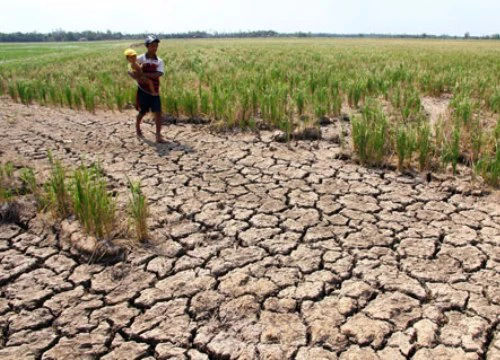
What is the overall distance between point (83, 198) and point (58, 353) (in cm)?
127

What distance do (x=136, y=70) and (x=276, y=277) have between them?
3.77 meters

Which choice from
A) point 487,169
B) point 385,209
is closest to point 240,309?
point 385,209

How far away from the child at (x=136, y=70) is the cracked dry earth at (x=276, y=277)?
146cm

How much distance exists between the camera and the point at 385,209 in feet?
12.7

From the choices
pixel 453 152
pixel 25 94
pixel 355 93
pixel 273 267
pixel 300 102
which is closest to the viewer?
pixel 273 267

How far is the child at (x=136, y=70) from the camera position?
529 cm

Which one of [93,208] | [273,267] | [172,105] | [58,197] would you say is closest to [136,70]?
[172,105]

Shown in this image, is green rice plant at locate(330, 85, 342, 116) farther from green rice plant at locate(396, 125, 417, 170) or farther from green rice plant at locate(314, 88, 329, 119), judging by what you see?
green rice plant at locate(396, 125, 417, 170)

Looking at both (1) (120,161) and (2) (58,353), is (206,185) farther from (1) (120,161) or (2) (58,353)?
(2) (58,353)

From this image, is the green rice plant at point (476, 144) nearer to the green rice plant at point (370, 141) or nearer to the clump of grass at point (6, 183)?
the green rice plant at point (370, 141)

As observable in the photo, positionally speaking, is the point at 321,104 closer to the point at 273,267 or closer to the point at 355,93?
the point at 355,93

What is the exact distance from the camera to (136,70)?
18.0ft

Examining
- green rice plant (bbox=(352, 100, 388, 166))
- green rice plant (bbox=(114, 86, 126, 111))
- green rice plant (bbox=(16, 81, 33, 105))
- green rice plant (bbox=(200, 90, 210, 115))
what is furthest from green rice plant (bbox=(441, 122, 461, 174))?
green rice plant (bbox=(16, 81, 33, 105))

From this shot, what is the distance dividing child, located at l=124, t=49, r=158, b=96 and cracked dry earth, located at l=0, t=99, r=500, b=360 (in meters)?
1.46
